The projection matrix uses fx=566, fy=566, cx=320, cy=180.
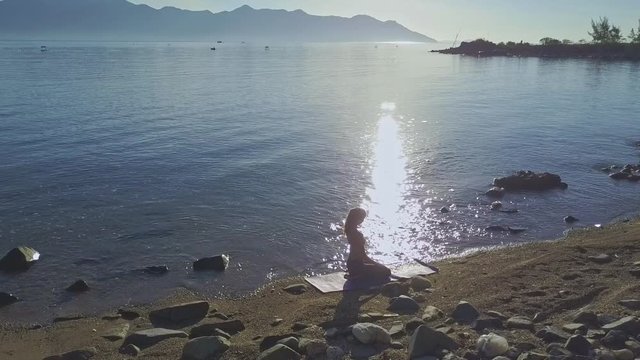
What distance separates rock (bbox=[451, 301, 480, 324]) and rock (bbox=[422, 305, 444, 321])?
0.25 m

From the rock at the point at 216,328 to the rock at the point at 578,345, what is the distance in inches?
234

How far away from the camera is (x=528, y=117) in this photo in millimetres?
44375

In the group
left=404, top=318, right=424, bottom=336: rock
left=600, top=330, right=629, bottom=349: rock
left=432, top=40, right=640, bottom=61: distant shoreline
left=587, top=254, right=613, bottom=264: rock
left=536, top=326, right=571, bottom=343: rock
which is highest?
left=432, top=40, right=640, bottom=61: distant shoreline

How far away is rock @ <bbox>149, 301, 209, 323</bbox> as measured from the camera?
38.9 feet

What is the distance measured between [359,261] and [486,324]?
4.50 metres

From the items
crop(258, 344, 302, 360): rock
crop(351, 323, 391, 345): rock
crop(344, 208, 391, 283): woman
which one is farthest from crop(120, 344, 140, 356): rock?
crop(344, 208, 391, 283): woman

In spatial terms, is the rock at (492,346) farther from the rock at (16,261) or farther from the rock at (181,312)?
the rock at (16,261)

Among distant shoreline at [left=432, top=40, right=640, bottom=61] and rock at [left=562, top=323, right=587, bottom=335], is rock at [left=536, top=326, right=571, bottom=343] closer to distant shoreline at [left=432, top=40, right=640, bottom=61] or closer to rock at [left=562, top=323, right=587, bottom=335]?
rock at [left=562, top=323, right=587, bottom=335]

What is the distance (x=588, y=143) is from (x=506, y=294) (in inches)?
1009

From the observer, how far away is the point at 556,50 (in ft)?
496

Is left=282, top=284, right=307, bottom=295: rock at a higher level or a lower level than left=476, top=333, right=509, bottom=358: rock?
lower

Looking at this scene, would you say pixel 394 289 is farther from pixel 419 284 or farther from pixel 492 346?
pixel 492 346

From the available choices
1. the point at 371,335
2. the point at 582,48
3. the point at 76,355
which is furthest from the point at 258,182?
the point at 582,48

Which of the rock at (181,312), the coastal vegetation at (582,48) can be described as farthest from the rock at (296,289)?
the coastal vegetation at (582,48)
